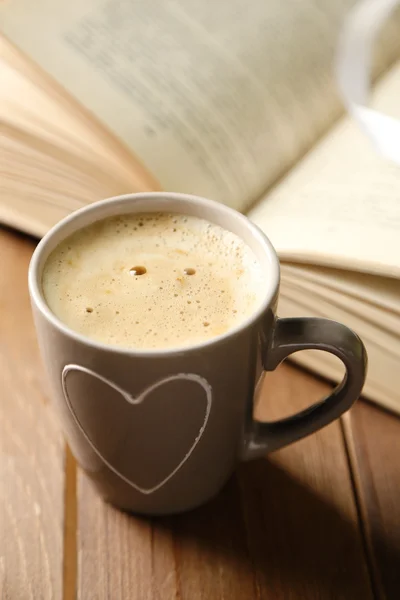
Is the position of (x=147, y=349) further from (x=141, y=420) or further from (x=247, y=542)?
(x=247, y=542)

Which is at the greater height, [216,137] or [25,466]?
[216,137]

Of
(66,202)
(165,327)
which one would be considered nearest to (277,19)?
(66,202)

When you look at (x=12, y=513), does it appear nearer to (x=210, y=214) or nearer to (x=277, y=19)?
(x=210, y=214)

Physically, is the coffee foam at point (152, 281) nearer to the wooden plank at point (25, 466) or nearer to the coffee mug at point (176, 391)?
the coffee mug at point (176, 391)

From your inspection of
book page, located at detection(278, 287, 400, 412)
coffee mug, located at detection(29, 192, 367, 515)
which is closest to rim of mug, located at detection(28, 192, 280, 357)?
coffee mug, located at detection(29, 192, 367, 515)

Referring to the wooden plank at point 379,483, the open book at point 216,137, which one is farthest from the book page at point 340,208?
the wooden plank at point 379,483

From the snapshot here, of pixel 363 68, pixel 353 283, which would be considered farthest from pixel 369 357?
pixel 363 68
